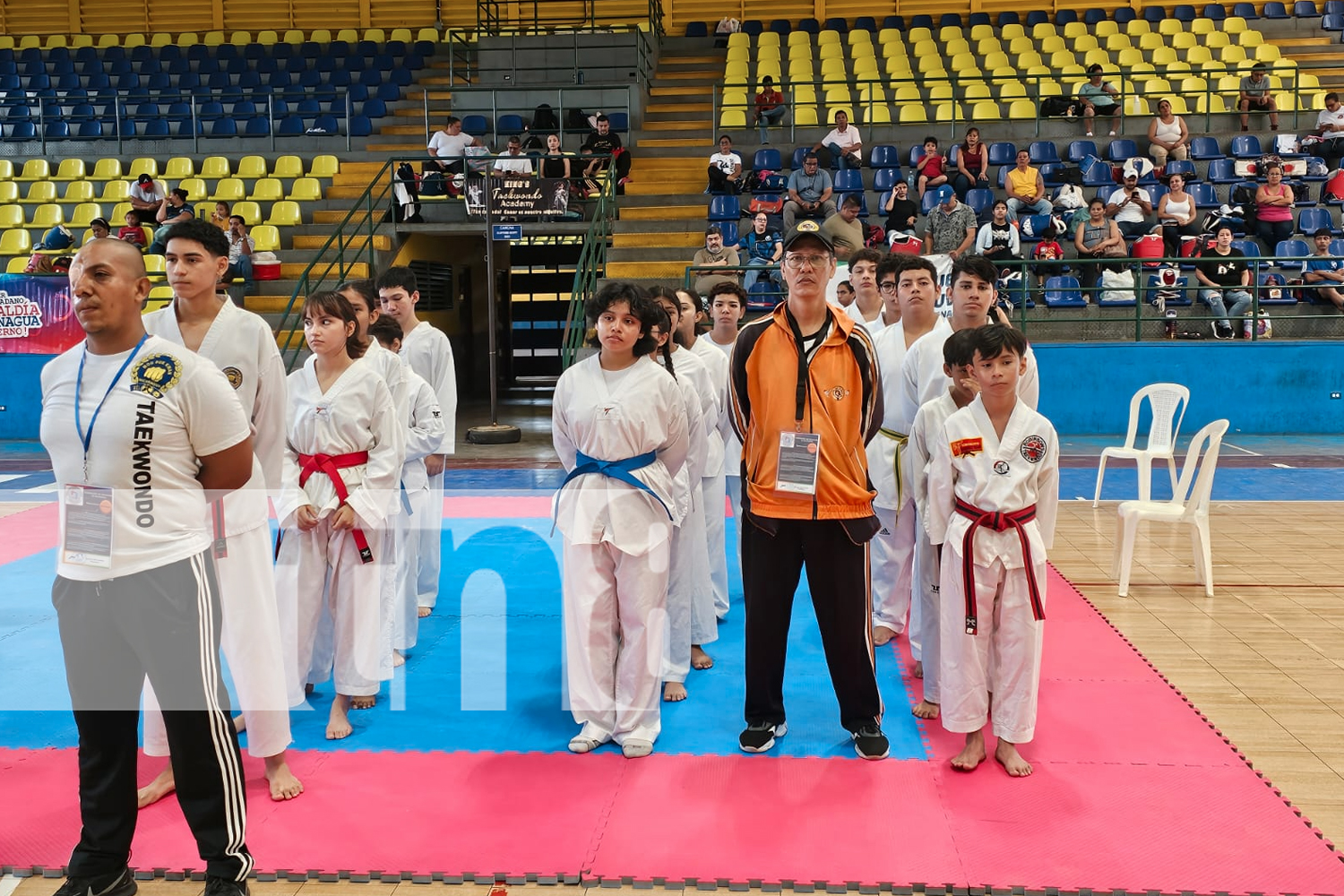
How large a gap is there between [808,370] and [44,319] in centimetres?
1125

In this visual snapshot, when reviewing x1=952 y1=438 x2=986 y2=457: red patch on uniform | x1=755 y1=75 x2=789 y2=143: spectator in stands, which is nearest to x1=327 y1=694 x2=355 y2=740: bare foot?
x1=952 y1=438 x2=986 y2=457: red patch on uniform

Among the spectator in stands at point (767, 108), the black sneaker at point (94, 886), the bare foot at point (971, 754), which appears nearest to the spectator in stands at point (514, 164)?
the spectator in stands at point (767, 108)

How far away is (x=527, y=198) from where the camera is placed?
11133mm

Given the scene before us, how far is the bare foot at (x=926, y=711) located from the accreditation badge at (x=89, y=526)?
290cm

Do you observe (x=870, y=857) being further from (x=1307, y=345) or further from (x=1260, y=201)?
(x=1260, y=201)

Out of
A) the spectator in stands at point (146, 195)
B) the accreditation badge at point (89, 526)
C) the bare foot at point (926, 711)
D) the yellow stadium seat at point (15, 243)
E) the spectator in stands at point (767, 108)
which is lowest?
the bare foot at point (926, 711)

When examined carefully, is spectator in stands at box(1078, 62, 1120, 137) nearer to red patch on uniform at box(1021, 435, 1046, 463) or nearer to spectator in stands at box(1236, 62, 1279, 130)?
spectator in stands at box(1236, 62, 1279, 130)

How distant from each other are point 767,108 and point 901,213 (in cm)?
364

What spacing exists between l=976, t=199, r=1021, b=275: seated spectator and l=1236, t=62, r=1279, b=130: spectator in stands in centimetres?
526

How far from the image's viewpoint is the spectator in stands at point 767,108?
14781 millimetres

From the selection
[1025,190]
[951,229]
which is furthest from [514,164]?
[1025,190]

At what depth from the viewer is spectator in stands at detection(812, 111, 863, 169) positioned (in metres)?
13.9

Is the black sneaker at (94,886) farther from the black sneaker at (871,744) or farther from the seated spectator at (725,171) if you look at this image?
the seated spectator at (725,171)

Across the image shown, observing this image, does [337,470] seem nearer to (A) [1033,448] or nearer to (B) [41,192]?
(A) [1033,448]
